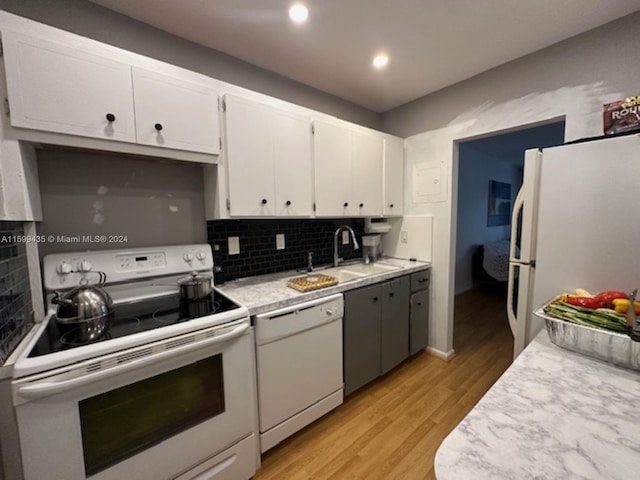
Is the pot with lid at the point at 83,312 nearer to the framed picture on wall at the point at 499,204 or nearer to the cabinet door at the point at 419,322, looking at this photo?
the cabinet door at the point at 419,322

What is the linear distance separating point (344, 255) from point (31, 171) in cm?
224

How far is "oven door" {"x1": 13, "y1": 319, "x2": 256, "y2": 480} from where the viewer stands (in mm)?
848

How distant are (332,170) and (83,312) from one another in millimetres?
1711

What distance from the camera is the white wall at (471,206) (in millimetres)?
4379

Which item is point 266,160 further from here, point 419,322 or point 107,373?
point 419,322

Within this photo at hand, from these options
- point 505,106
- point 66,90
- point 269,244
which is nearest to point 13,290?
point 66,90

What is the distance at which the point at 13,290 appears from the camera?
1.01 m

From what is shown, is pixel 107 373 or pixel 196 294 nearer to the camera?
pixel 107 373

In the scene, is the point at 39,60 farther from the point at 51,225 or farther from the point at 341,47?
the point at 341,47

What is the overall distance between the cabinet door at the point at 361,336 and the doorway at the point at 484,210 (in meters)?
2.65

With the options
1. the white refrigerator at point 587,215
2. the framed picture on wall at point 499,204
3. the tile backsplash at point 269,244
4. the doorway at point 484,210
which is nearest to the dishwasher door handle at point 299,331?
the tile backsplash at point 269,244

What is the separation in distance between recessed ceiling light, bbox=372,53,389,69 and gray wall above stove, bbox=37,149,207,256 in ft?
5.00

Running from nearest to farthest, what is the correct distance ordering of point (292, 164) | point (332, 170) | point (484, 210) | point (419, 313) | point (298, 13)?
point (298, 13) → point (292, 164) → point (332, 170) → point (419, 313) → point (484, 210)

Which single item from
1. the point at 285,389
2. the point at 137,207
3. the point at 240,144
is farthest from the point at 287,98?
the point at 285,389
